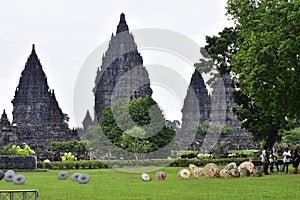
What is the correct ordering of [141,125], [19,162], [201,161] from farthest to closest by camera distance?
1. [141,125]
2. [201,161]
3. [19,162]

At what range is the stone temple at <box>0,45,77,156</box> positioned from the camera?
88.8m

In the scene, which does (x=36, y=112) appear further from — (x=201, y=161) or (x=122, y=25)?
(x=201, y=161)

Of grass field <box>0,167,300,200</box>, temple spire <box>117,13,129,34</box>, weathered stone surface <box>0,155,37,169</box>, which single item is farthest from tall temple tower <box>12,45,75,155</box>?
grass field <box>0,167,300,200</box>

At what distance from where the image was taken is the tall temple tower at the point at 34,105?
90.4 meters

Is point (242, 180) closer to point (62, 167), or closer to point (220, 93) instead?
point (62, 167)

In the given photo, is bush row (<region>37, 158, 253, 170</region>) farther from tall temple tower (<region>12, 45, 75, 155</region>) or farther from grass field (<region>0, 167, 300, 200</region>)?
tall temple tower (<region>12, 45, 75, 155</region>)

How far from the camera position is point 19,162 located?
1987 inches

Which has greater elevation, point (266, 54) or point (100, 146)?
point (266, 54)

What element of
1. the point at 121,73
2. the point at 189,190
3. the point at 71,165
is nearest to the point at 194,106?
the point at 121,73

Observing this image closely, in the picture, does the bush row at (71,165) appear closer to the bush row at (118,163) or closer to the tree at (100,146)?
the bush row at (118,163)

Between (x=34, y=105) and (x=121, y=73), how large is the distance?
13.7 m

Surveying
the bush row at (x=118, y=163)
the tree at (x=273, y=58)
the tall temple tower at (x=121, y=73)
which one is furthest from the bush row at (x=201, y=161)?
the tall temple tower at (x=121, y=73)

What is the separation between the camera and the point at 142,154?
2594 inches

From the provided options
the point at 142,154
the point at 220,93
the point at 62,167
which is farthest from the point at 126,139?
the point at 220,93
